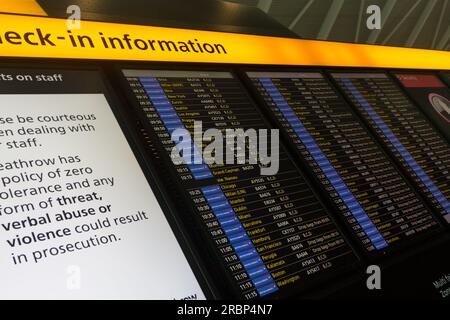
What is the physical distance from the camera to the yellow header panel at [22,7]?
1921mm

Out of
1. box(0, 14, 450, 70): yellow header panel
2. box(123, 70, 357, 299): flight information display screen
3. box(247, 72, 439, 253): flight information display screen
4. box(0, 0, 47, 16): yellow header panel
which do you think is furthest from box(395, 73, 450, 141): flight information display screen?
box(0, 0, 47, 16): yellow header panel

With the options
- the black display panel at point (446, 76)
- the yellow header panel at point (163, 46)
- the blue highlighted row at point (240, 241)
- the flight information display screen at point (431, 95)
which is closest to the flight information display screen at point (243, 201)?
the blue highlighted row at point (240, 241)

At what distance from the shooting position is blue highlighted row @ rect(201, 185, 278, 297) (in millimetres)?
1742

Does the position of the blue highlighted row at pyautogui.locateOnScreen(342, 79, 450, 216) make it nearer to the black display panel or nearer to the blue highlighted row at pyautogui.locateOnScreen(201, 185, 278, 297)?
the black display panel

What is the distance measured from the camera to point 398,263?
7.29ft

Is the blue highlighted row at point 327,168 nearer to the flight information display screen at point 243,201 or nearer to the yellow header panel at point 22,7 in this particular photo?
the flight information display screen at point 243,201

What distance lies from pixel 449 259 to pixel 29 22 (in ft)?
7.42

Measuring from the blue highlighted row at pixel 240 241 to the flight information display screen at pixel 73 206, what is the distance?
23 centimetres

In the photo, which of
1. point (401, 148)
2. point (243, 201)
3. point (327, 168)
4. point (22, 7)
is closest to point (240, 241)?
point (243, 201)

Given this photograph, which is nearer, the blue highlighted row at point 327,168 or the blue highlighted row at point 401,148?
the blue highlighted row at point 327,168

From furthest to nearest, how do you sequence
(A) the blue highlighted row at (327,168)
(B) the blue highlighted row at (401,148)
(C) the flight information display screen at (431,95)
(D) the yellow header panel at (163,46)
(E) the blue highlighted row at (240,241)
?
(C) the flight information display screen at (431,95) < (B) the blue highlighted row at (401,148) < (A) the blue highlighted row at (327,168) < (D) the yellow header panel at (163,46) < (E) the blue highlighted row at (240,241)

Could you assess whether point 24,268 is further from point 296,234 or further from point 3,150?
point 296,234

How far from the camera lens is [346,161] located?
2.54 metres
